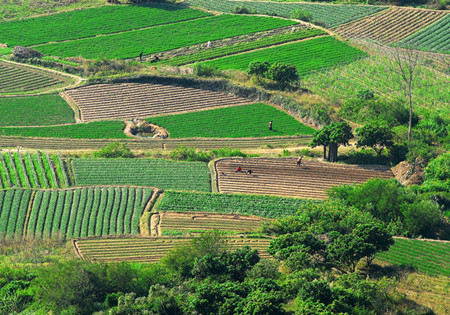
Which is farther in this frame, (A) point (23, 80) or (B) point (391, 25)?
(B) point (391, 25)

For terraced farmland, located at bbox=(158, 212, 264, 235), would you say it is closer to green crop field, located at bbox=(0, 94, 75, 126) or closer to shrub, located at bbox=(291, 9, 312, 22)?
green crop field, located at bbox=(0, 94, 75, 126)

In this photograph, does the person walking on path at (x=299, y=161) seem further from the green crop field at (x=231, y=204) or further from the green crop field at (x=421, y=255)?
the green crop field at (x=421, y=255)

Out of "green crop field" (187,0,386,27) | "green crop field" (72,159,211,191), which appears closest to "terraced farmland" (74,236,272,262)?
"green crop field" (72,159,211,191)

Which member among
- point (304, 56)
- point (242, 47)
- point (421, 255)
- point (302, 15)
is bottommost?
point (421, 255)

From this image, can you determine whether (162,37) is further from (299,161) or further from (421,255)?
(421,255)

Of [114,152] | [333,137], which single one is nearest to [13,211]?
[114,152]

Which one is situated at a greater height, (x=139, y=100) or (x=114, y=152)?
(x=139, y=100)

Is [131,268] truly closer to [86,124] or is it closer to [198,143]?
[198,143]
